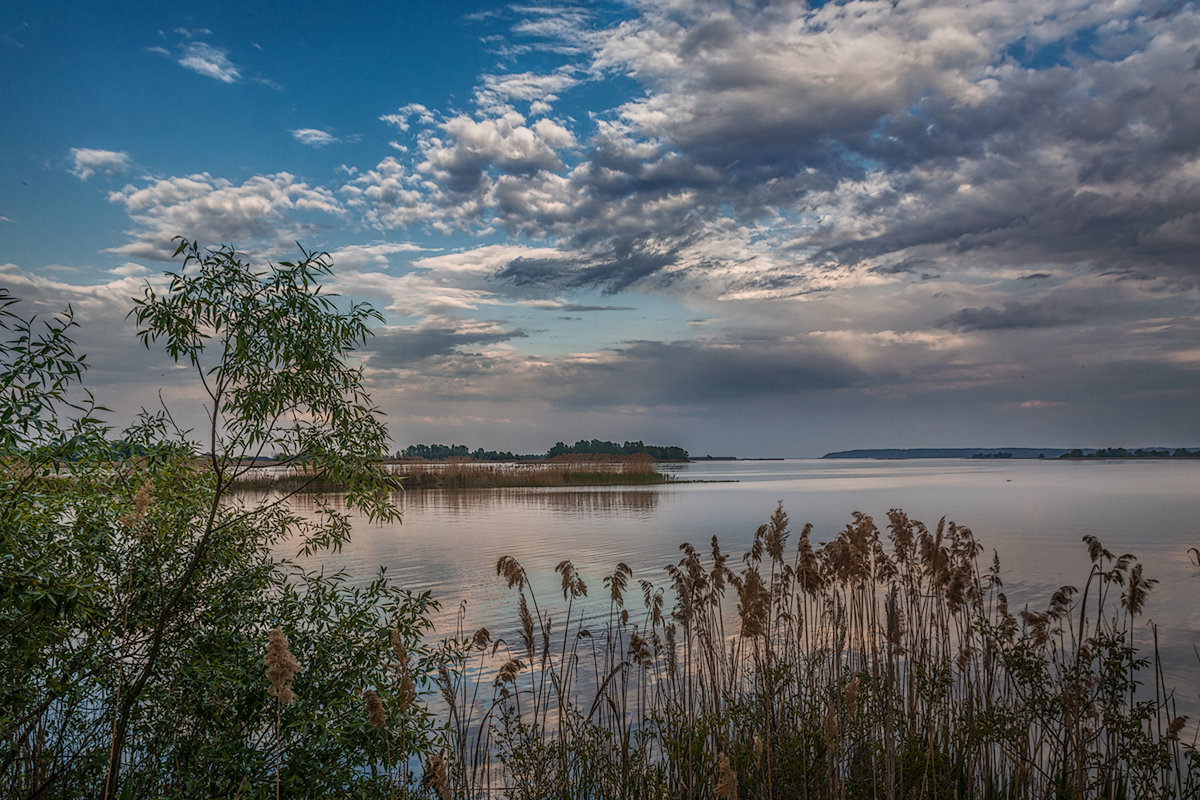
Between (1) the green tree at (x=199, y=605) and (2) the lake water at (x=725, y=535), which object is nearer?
(1) the green tree at (x=199, y=605)

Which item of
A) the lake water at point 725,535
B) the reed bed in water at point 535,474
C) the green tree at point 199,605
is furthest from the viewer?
the reed bed in water at point 535,474

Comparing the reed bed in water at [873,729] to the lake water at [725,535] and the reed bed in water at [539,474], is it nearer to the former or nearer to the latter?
the lake water at [725,535]

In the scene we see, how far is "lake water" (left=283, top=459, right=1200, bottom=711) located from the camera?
14.5 meters

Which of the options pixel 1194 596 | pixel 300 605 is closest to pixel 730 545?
pixel 1194 596

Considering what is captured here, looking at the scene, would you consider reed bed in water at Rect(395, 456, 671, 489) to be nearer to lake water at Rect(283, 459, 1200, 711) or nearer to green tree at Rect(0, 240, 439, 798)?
lake water at Rect(283, 459, 1200, 711)

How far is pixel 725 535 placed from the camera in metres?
25.4

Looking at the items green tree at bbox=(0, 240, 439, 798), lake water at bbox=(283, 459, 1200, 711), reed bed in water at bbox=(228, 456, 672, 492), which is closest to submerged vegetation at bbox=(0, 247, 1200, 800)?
green tree at bbox=(0, 240, 439, 798)

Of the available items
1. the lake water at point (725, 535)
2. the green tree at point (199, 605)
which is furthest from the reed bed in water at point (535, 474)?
the green tree at point (199, 605)

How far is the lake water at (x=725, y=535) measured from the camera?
14531mm

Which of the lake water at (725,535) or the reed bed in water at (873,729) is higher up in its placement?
the reed bed in water at (873,729)

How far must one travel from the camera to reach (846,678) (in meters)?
7.29

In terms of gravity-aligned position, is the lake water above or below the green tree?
below

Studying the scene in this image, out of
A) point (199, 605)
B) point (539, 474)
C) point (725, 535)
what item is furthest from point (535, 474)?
point (199, 605)

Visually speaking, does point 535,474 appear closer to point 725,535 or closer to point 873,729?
point 725,535
